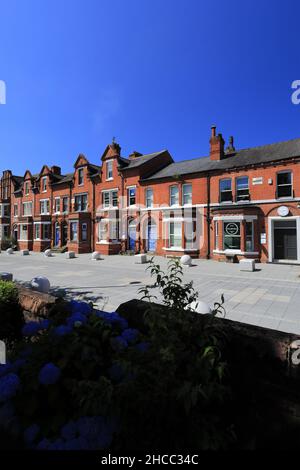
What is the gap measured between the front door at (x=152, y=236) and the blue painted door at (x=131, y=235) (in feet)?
5.82

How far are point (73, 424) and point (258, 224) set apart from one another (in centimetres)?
1867

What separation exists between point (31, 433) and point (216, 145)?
22983 millimetres

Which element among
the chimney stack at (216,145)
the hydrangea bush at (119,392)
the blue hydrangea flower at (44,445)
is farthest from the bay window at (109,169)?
the blue hydrangea flower at (44,445)

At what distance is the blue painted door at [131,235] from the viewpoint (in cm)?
2475

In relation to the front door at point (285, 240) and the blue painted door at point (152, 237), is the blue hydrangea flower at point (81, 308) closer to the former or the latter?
the front door at point (285, 240)

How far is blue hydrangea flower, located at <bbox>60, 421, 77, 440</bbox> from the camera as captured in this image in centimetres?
164

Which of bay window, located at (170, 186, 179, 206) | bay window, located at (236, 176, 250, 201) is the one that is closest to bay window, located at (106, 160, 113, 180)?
bay window, located at (170, 186, 179, 206)

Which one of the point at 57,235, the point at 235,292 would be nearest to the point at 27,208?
the point at 57,235

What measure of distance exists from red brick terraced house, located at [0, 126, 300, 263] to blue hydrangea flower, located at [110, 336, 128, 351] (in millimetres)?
17340

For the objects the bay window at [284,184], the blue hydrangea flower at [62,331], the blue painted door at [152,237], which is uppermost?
the bay window at [284,184]

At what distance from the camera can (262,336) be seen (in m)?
2.19

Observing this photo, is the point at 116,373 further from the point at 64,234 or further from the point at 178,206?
the point at 64,234

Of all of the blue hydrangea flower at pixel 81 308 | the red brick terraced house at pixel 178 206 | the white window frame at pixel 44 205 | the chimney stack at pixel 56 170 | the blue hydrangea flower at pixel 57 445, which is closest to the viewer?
Answer: the blue hydrangea flower at pixel 57 445

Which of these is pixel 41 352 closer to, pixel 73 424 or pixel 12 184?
pixel 73 424
